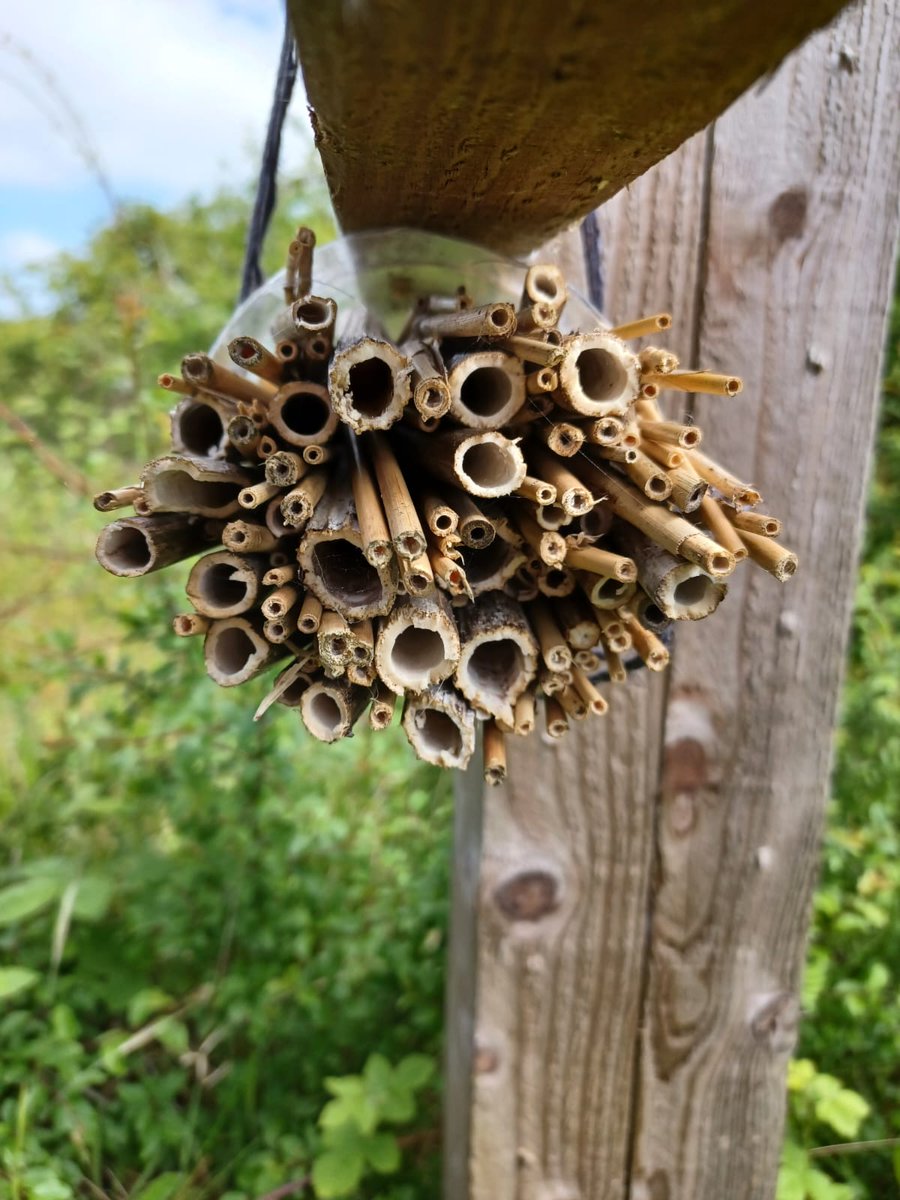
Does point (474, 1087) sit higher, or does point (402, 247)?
point (402, 247)

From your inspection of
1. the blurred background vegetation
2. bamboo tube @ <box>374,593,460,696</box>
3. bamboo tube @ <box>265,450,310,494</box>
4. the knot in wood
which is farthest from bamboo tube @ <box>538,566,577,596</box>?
the blurred background vegetation

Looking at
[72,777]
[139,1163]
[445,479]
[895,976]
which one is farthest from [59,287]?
[895,976]

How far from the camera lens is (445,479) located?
1.92 feet

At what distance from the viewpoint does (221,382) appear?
2.04 feet

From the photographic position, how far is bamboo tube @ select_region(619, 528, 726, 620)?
562 mm

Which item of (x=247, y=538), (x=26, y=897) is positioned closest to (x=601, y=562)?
(x=247, y=538)

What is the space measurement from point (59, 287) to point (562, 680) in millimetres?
3467

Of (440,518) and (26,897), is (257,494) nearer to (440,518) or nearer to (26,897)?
(440,518)

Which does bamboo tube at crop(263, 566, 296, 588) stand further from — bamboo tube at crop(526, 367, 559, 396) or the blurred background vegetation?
the blurred background vegetation

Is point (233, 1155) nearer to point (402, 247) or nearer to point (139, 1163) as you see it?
point (139, 1163)

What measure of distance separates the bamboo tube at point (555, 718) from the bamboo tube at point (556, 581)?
0.32ft

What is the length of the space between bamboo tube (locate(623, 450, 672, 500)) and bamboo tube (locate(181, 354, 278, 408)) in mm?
278

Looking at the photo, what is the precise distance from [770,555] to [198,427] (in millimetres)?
465

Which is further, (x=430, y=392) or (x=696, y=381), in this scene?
(x=696, y=381)
